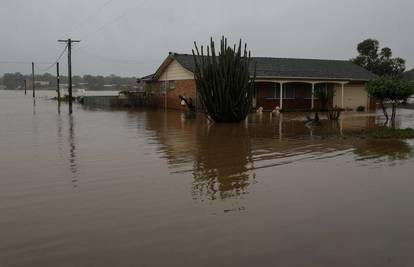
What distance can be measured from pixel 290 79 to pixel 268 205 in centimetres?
2399

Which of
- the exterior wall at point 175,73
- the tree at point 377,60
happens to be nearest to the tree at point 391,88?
the exterior wall at point 175,73

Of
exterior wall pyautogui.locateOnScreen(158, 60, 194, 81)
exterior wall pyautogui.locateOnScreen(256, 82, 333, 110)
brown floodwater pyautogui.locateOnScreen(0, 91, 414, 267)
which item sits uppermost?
exterior wall pyautogui.locateOnScreen(158, 60, 194, 81)

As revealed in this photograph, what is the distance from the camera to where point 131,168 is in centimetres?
985

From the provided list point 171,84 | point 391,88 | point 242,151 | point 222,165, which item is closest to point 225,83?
point 391,88

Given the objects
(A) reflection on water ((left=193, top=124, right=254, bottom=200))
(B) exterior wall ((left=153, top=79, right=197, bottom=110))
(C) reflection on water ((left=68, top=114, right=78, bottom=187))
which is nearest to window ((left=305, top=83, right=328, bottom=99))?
(B) exterior wall ((left=153, top=79, right=197, bottom=110))

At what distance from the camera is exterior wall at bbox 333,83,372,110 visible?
33.9 meters

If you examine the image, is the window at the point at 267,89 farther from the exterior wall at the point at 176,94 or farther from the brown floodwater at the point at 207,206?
the brown floodwater at the point at 207,206

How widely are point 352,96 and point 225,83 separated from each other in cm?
1615

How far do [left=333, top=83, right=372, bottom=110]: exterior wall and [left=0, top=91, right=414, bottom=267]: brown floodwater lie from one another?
2149 cm

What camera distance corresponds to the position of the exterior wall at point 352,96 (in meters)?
33.9

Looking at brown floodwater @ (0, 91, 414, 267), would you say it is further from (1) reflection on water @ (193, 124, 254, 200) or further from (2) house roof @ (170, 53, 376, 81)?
(2) house roof @ (170, 53, 376, 81)

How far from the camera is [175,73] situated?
33.8 metres

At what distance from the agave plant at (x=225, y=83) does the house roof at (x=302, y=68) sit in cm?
730

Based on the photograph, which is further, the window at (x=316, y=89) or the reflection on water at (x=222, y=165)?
the window at (x=316, y=89)
